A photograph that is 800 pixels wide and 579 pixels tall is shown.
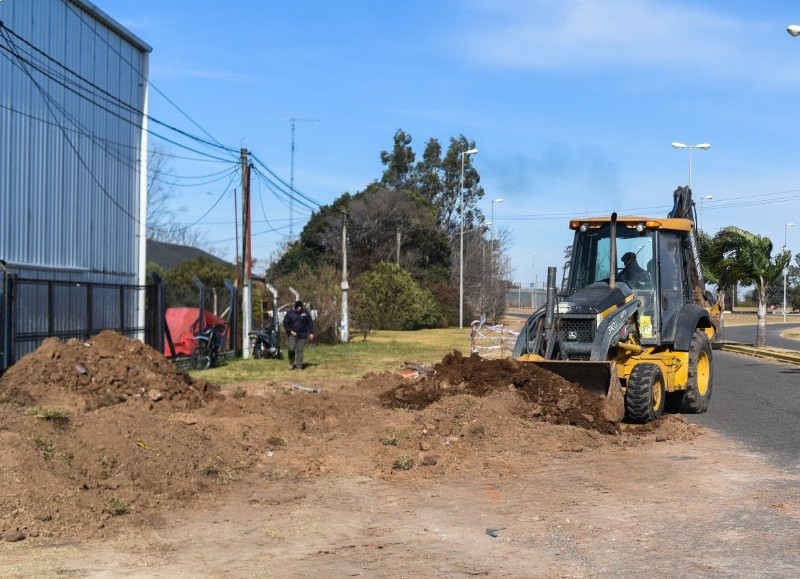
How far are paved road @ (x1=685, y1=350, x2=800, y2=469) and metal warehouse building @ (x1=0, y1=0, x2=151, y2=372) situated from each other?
12.2 m

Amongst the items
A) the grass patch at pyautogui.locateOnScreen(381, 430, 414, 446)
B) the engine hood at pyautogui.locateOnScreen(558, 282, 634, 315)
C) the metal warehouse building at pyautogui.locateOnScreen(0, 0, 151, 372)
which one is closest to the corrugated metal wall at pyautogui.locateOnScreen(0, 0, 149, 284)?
the metal warehouse building at pyautogui.locateOnScreen(0, 0, 151, 372)

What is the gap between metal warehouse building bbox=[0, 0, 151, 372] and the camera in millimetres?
20469

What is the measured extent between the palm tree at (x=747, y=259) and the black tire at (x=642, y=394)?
23409mm

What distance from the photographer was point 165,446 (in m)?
9.85

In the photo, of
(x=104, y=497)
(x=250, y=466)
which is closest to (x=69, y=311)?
(x=250, y=466)

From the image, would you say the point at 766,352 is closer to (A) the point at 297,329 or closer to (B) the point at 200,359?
(A) the point at 297,329

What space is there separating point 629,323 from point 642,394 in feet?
4.57

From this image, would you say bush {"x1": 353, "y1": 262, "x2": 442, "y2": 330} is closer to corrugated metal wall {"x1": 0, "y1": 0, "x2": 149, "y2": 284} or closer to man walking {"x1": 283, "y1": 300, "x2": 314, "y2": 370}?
corrugated metal wall {"x1": 0, "y1": 0, "x2": 149, "y2": 284}

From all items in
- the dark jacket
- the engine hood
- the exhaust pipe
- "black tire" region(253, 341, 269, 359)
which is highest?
the exhaust pipe

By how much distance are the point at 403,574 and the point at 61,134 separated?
63.6 ft

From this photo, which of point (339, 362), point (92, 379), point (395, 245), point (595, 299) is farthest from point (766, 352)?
point (395, 245)

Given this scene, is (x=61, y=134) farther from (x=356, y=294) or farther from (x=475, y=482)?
(x=356, y=294)

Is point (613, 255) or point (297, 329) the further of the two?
point (297, 329)

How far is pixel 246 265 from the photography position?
28.7 m
